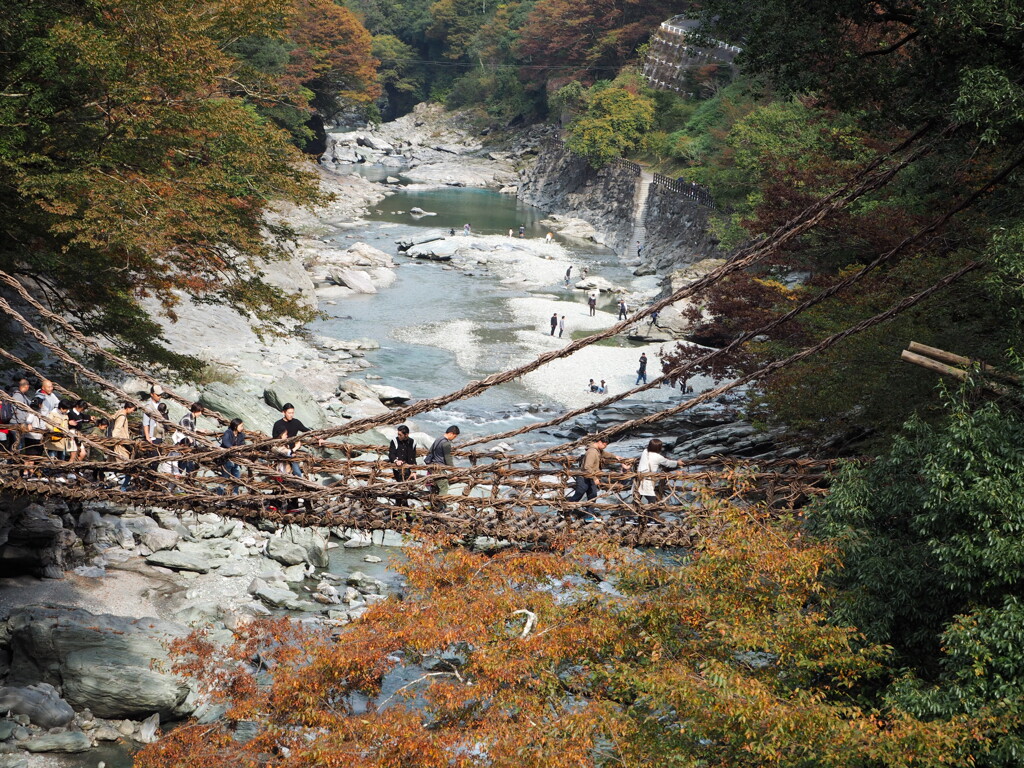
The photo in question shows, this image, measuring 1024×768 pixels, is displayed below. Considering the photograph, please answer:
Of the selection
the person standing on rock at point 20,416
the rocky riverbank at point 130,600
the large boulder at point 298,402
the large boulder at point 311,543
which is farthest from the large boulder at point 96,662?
the large boulder at point 298,402

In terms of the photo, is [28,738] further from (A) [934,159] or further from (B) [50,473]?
(A) [934,159]

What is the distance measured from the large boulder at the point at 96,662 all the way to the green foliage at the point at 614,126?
41974 mm

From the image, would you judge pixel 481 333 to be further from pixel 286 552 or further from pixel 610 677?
pixel 610 677

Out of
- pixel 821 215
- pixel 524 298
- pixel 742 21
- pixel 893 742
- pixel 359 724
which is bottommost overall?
pixel 524 298

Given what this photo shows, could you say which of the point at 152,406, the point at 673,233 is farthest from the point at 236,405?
the point at 673,233

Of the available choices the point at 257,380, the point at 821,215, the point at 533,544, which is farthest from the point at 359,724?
the point at 257,380

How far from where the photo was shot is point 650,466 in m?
9.95

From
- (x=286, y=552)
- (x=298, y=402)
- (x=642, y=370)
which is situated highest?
(x=642, y=370)

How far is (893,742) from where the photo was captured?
5426mm

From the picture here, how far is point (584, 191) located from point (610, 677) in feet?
159

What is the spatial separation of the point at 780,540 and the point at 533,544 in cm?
256

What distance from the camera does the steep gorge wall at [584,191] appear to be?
46469 millimetres

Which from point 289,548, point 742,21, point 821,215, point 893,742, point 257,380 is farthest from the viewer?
point 257,380

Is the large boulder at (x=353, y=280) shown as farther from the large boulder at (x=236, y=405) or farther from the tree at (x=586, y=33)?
the tree at (x=586, y=33)
